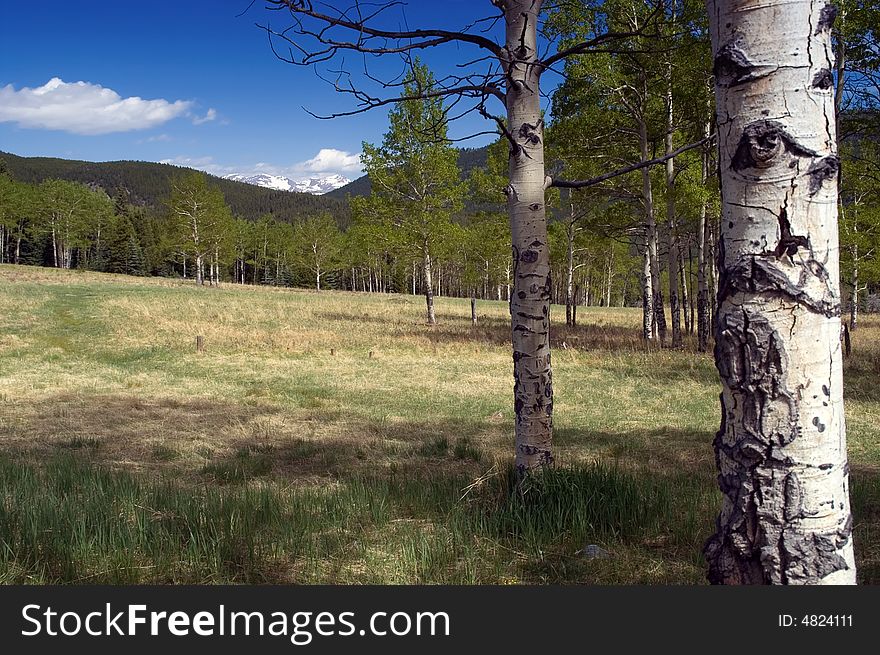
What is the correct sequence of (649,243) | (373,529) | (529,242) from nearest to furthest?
1. (373,529)
2. (529,242)
3. (649,243)

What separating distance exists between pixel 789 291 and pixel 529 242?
8.25ft

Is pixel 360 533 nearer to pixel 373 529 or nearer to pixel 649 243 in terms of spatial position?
pixel 373 529

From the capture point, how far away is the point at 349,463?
6.95m

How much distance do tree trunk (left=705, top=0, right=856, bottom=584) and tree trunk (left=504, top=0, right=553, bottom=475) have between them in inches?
92.0

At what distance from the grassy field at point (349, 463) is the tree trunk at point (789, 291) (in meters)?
1.42

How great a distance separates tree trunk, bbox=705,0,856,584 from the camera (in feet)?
5.85

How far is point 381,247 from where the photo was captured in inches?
1140

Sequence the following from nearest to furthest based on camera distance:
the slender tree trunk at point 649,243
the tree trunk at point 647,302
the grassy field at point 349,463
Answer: the grassy field at point 349,463 < the slender tree trunk at point 649,243 < the tree trunk at point 647,302

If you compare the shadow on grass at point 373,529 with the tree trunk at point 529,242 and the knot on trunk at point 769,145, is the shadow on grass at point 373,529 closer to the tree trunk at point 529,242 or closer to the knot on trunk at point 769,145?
the tree trunk at point 529,242

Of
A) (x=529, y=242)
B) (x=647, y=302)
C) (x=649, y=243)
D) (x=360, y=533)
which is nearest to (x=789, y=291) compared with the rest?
(x=529, y=242)

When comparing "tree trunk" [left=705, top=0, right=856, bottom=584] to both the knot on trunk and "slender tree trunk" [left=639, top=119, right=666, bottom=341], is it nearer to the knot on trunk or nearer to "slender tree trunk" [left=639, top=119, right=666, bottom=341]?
the knot on trunk

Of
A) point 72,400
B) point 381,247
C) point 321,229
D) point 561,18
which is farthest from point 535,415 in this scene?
point 321,229

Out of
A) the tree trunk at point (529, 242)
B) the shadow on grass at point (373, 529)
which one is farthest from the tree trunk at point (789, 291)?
the tree trunk at point (529, 242)

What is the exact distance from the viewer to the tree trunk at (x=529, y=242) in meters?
4.18
